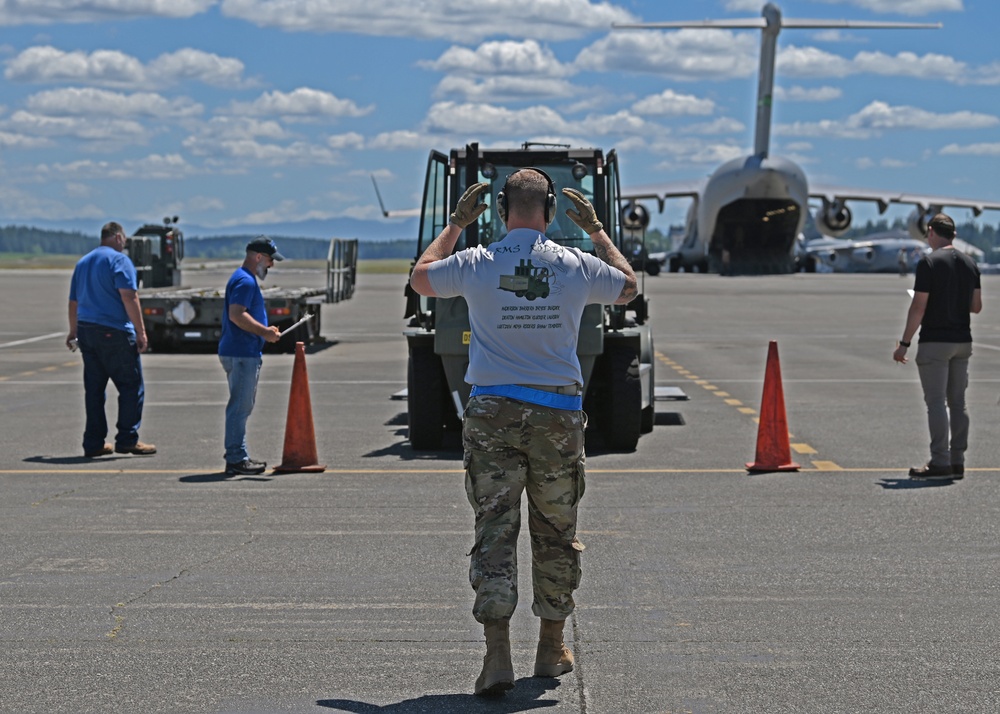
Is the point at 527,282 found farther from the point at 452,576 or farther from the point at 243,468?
the point at 243,468

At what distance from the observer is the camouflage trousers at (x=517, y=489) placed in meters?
5.87

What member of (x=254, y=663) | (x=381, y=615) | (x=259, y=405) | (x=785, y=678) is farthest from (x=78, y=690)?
(x=259, y=405)

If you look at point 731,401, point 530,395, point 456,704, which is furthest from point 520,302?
point 731,401

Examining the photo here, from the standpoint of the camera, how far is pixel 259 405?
17.5 m

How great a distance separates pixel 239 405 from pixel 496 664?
6429 millimetres

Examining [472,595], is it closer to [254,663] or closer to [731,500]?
[254,663]

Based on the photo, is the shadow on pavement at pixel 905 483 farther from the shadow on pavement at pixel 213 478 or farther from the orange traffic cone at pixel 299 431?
the shadow on pavement at pixel 213 478

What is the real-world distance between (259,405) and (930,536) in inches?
391

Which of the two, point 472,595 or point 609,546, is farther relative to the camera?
point 609,546

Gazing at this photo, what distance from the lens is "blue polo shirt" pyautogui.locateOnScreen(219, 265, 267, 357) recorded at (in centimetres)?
1180

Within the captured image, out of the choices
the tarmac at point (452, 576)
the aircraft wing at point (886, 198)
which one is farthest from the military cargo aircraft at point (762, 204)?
the tarmac at point (452, 576)

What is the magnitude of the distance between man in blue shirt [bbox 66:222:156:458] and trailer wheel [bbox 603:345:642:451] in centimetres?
393

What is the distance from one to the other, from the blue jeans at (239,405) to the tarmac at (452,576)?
27cm

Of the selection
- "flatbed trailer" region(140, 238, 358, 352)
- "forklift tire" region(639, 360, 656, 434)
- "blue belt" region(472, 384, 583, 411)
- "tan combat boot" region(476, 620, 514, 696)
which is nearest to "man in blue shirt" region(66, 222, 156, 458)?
"forklift tire" region(639, 360, 656, 434)
